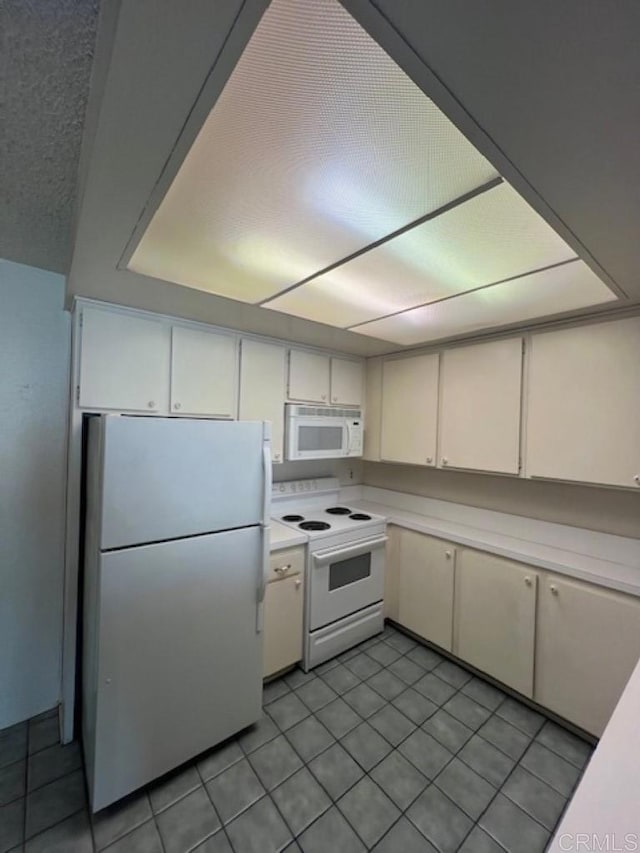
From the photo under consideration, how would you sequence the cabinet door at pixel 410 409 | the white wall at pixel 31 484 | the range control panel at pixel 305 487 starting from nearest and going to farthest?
the white wall at pixel 31 484 → the cabinet door at pixel 410 409 → the range control panel at pixel 305 487

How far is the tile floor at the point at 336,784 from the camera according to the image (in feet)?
4.40

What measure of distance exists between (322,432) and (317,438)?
7 centimetres

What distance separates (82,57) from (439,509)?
293 centimetres

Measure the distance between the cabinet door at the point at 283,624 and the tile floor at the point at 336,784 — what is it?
0.17 m

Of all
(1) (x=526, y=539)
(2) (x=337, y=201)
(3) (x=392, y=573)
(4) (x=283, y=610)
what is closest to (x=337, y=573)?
(4) (x=283, y=610)

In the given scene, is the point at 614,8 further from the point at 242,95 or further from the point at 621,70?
the point at 242,95

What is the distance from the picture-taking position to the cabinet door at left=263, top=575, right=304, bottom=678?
2076 mm

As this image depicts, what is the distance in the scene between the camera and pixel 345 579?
7.98 ft

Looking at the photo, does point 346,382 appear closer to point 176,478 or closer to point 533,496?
point 533,496

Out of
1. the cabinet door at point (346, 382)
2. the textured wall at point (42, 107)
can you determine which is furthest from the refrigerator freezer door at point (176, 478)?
the cabinet door at point (346, 382)

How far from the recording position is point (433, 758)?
168 centimetres

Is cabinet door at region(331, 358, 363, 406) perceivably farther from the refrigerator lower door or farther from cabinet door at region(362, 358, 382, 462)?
the refrigerator lower door

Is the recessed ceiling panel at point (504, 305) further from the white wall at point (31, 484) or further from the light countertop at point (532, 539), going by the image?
the white wall at point (31, 484)

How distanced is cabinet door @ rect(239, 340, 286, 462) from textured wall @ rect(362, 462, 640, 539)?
1.25 m
